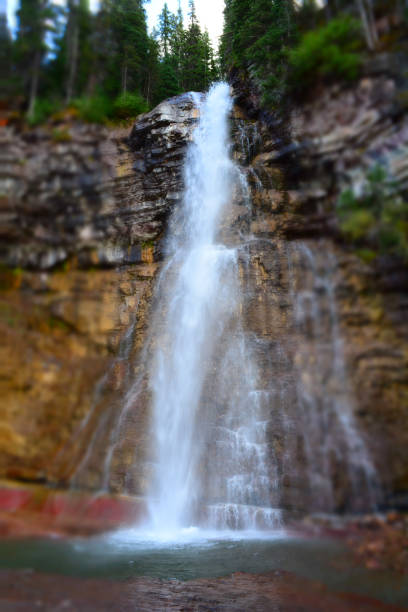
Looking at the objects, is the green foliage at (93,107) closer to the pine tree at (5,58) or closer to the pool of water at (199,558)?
the pine tree at (5,58)

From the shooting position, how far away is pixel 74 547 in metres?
7.96

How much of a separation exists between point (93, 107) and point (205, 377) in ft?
23.6

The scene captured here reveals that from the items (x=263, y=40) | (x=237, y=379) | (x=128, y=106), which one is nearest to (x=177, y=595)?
(x=237, y=379)

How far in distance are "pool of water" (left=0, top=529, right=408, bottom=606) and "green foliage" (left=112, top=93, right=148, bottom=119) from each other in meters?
10.3

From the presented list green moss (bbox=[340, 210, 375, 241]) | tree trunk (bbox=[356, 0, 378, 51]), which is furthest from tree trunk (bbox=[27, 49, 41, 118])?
green moss (bbox=[340, 210, 375, 241])

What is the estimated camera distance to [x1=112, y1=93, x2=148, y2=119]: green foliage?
37.5 feet

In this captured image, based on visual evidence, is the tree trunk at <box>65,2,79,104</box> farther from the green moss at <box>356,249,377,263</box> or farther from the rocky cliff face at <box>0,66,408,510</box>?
the green moss at <box>356,249,377,263</box>

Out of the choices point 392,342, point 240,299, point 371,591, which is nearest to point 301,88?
point 240,299

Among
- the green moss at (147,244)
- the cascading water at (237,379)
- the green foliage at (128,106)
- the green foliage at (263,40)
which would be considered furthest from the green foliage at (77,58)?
the green moss at (147,244)

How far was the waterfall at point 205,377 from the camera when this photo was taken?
991 centimetres

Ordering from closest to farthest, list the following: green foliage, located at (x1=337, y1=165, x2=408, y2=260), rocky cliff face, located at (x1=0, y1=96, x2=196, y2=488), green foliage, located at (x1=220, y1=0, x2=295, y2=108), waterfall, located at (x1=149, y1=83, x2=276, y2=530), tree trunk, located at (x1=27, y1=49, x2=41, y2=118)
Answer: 1. green foliage, located at (x1=337, y1=165, x2=408, y2=260)
2. rocky cliff face, located at (x1=0, y1=96, x2=196, y2=488)
3. tree trunk, located at (x1=27, y1=49, x2=41, y2=118)
4. waterfall, located at (x1=149, y1=83, x2=276, y2=530)
5. green foliage, located at (x1=220, y1=0, x2=295, y2=108)

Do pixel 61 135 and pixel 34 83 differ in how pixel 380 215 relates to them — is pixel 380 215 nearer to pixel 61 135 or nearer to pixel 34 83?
pixel 61 135

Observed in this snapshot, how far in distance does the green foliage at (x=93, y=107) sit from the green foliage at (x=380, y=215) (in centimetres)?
622

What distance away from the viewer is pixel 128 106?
11961 mm
